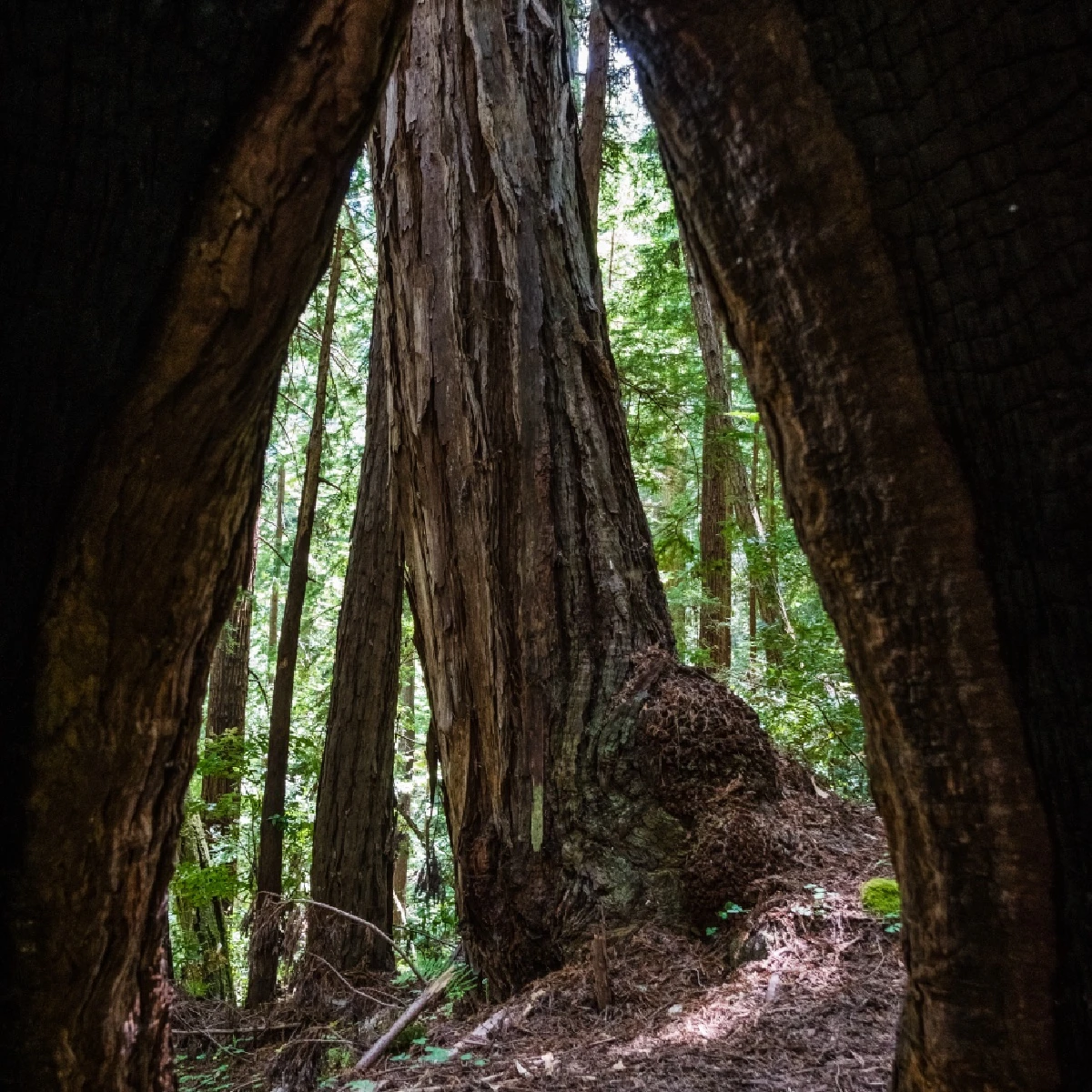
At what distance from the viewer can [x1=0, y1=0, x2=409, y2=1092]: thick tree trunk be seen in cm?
135

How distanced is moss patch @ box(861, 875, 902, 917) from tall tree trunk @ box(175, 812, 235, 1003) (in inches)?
258

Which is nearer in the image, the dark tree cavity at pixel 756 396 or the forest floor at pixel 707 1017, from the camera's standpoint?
the dark tree cavity at pixel 756 396

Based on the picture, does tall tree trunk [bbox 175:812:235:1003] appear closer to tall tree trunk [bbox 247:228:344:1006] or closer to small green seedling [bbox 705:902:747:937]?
tall tree trunk [bbox 247:228:344:1006]

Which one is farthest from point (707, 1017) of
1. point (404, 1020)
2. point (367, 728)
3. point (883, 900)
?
point (367, 728)

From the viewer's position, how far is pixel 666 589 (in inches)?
490

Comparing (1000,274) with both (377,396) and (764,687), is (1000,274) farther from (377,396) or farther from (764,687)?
(764,687)

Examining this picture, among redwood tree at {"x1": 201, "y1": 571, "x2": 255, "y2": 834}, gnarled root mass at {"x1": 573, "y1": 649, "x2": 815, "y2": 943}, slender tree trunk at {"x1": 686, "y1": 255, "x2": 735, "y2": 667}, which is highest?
slender tree trunk at {"x1": 686, "y1": 255, "x2": 735, "y2": 667}

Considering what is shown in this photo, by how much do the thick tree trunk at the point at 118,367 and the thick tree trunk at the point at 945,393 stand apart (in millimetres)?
589

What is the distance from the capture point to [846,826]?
4402 mm

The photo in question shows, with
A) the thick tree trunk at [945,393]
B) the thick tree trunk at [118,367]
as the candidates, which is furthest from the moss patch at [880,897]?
the thick tree trunk at [118,367]

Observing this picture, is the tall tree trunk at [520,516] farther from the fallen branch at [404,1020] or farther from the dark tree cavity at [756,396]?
the dark tree cavity at [756,396]

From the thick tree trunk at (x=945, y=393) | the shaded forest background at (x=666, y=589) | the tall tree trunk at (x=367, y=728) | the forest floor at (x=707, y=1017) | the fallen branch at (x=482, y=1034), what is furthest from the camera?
the shaded forest background at (x=666, y=589)

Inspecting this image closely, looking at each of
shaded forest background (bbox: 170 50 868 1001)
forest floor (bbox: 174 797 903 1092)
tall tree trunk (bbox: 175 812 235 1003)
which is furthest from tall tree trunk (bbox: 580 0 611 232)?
tall tree trunk (bbox: 175 812 235 1003)

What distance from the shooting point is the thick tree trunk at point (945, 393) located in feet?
3.91
